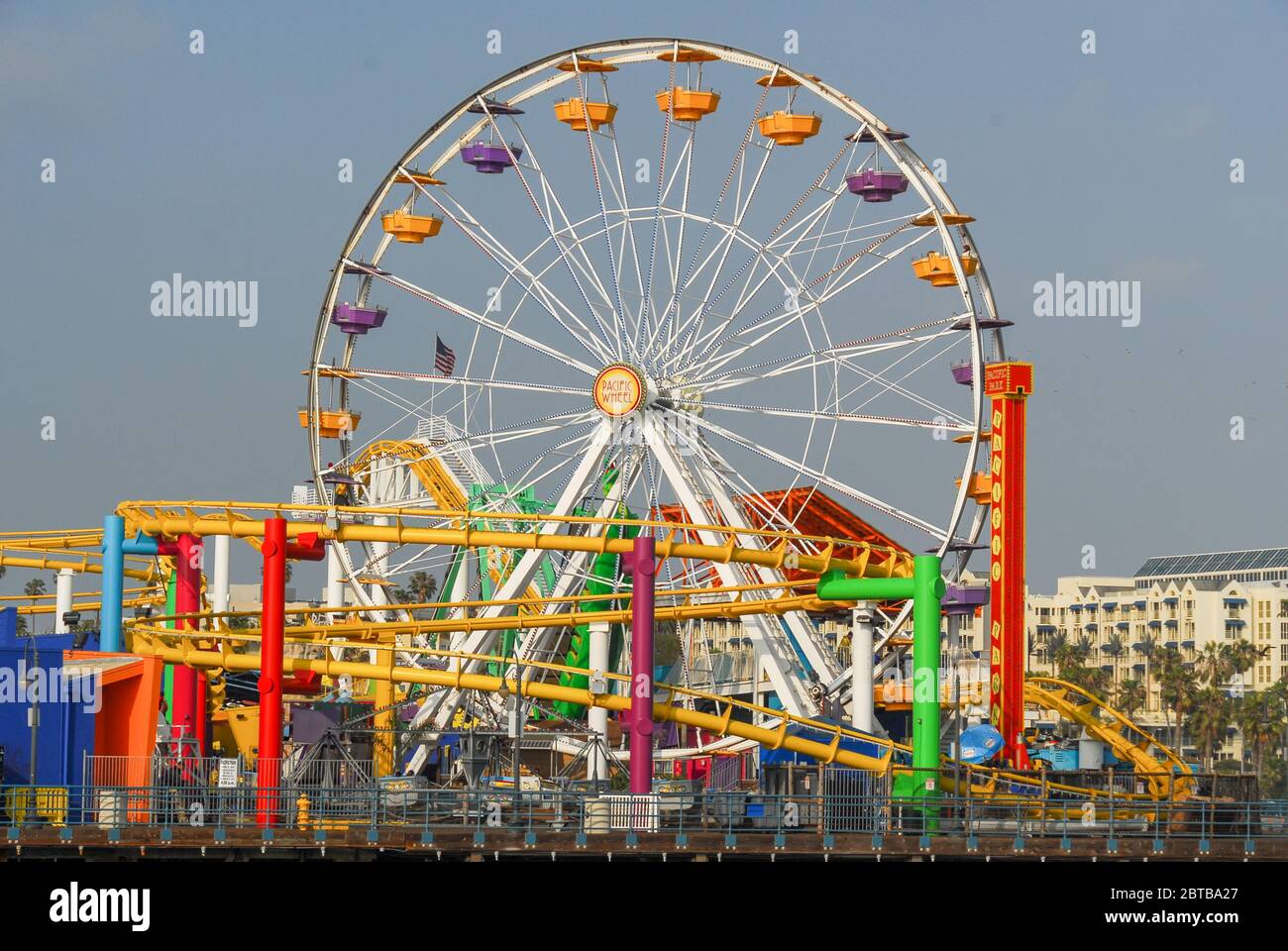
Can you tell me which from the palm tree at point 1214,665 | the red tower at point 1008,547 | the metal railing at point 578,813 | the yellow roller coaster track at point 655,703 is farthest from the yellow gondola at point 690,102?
the palm tree at point 1214,665

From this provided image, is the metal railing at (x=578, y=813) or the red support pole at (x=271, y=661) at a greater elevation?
the red support pole at (x=271, y=661)

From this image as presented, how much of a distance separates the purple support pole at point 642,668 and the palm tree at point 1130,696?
327 feet

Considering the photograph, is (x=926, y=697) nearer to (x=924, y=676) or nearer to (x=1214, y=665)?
(x=924, y=676)

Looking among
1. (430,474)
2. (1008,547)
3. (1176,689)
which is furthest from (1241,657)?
(1008,547)

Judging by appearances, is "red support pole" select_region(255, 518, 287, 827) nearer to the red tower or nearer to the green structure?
the green structure

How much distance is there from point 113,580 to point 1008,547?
2489cm

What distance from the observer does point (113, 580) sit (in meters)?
56.0

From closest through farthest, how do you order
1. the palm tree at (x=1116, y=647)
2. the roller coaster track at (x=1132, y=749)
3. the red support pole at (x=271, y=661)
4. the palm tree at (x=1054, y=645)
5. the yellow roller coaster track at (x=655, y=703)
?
the red support pole at (x=271, y=661), the yellow roller coaster track at (x=655, y=703), the roller coaster track at (x=1132, y=749), the palm tree at (x=1116, y=647), the palm tree at (x=1054, y=645)

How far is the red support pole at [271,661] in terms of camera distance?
46.7 metres

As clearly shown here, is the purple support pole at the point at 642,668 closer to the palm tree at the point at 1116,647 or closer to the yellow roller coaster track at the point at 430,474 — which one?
the yellow roller coaster track at the point at 430,474
